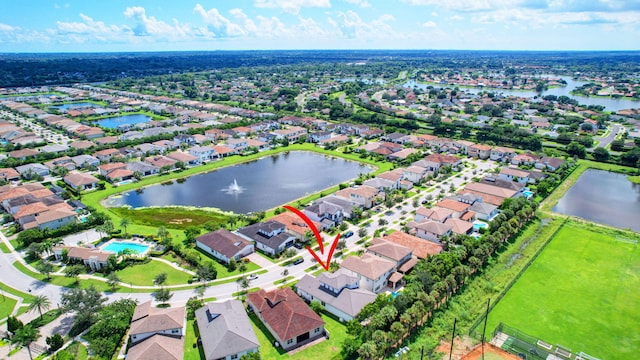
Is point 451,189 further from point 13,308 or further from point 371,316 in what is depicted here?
point 13,308

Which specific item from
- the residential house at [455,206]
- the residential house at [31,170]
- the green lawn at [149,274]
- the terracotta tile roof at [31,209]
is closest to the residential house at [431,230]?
the residential house at [455,206]

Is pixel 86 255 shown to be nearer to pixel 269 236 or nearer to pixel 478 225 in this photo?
pixel 269 236

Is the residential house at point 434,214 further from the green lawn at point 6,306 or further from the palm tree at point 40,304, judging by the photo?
the green lawn at point 6,306

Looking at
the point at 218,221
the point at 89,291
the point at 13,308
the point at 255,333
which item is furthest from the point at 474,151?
the point at 13,308

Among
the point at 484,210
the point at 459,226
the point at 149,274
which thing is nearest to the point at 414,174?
the point at 484,210

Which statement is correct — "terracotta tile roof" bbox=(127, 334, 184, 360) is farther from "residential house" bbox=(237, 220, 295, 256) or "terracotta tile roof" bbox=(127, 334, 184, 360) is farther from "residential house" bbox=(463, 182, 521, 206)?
"residential house" bbox=(463, 182, 521, 206)
